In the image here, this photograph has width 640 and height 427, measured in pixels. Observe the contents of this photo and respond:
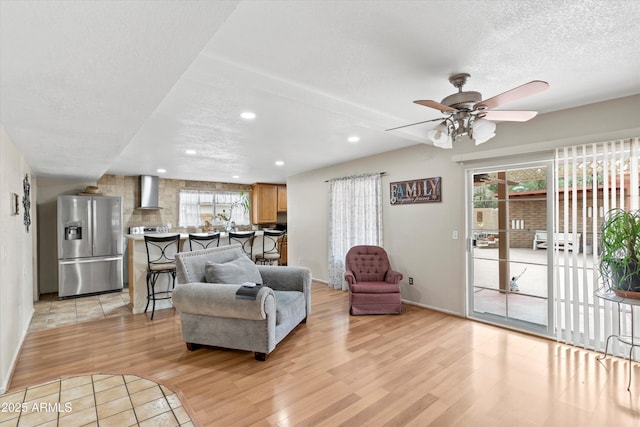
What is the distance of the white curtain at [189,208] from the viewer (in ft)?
25.3

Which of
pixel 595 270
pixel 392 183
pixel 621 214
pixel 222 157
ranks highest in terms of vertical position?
pixel 222 157

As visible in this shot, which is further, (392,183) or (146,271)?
(392,183)

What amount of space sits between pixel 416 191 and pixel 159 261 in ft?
13.0

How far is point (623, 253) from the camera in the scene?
2.53 meters

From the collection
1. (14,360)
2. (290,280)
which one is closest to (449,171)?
(290,280)

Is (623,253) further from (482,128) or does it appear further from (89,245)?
(89,245)

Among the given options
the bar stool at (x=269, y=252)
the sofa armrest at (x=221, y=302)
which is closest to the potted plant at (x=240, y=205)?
the bar stool at (x=269, y=252)

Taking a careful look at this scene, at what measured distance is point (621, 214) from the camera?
262cm

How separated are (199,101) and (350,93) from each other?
137 cm

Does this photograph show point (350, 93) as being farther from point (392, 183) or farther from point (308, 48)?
point (392, 183)

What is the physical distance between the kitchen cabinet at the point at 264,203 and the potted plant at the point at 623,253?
23.2ft

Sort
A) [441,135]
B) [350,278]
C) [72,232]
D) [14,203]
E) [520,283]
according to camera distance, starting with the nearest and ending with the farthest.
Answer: [441,135] < [14,203] < [520,283] < [350,278] < [72,232]

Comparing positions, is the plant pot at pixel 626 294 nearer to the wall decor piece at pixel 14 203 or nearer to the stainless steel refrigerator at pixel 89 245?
the wall decor piece at pixel 14 203

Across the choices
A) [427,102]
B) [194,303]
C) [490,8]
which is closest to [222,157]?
[194,303]
